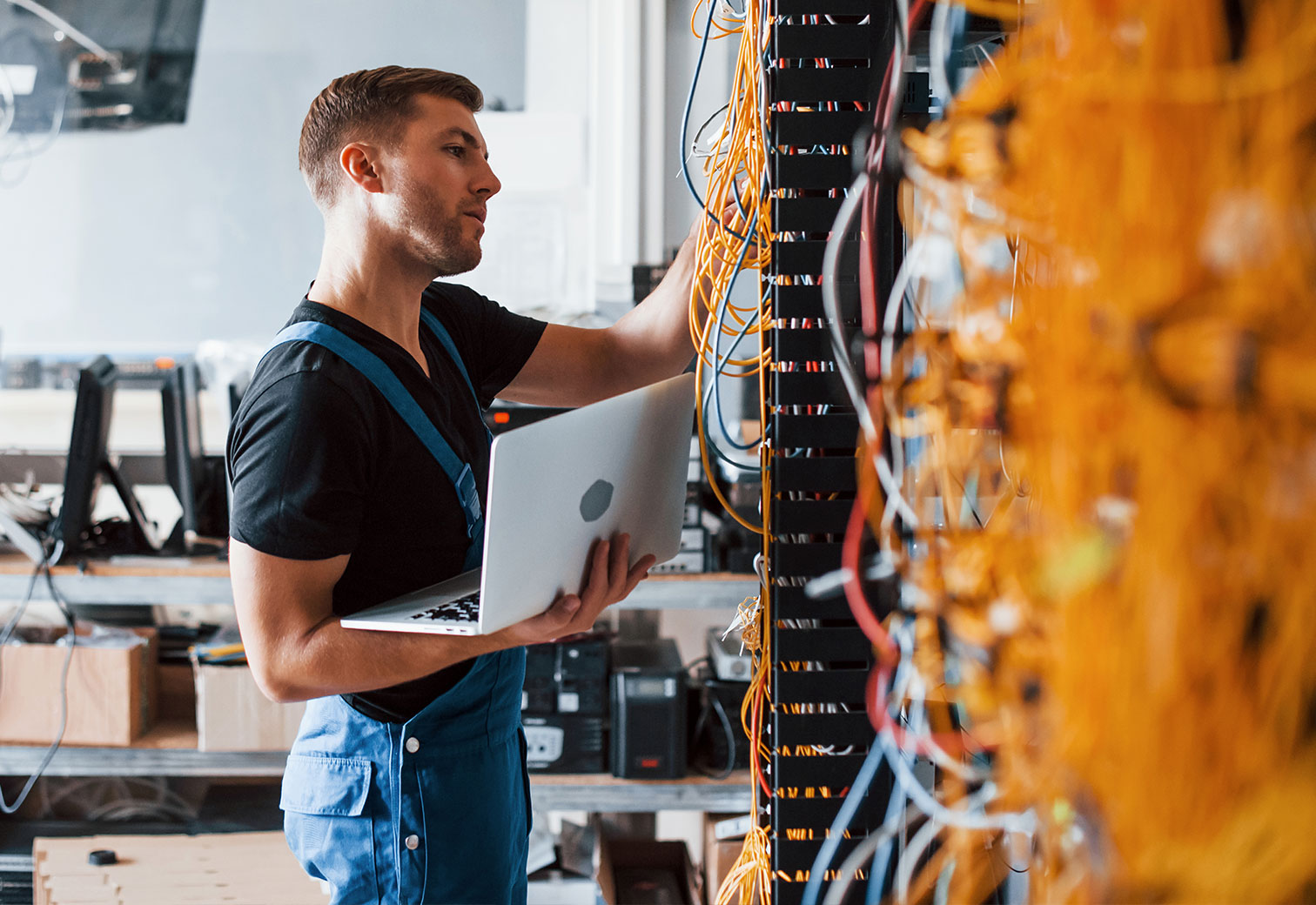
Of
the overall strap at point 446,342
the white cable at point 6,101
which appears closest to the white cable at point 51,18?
the white cable at point 6,101

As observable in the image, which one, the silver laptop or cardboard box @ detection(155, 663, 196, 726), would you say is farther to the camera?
cardboard box @ detection(155, 663, 196, 726)

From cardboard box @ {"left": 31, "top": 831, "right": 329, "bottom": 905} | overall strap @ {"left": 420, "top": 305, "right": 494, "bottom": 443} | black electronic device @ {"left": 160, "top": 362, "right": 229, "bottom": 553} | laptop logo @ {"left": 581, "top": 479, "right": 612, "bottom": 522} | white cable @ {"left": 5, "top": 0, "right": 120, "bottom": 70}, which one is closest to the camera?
laptop logo @ {"left": 581, "top": 479, "right": 612, "bottom": 522}

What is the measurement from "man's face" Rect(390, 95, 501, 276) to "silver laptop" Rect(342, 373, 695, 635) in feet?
1.33

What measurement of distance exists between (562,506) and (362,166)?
0.60 metres

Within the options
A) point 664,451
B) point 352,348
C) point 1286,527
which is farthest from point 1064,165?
point 352,348

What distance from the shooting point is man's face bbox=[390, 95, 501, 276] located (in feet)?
4.23

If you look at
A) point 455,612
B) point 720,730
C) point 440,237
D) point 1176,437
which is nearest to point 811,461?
point 455,612

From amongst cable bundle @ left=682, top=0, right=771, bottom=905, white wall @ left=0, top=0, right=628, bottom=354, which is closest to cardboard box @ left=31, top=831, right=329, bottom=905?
white wall @ left=0, top=0, right=628, bottom=354

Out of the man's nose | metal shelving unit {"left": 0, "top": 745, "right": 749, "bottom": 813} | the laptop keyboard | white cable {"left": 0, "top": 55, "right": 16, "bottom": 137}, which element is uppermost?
white cable {"left": 0, "top": 55, "right": 16, "bottom": 137}

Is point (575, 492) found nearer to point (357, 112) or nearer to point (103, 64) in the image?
point (357, 112)

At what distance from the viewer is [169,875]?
6.62 feet

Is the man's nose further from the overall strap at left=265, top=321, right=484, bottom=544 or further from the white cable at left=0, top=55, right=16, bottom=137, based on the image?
the white cable at left=0, top=55, right=16, bottom=137

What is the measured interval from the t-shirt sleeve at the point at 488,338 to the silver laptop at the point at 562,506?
40 cm

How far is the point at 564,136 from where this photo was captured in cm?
250
